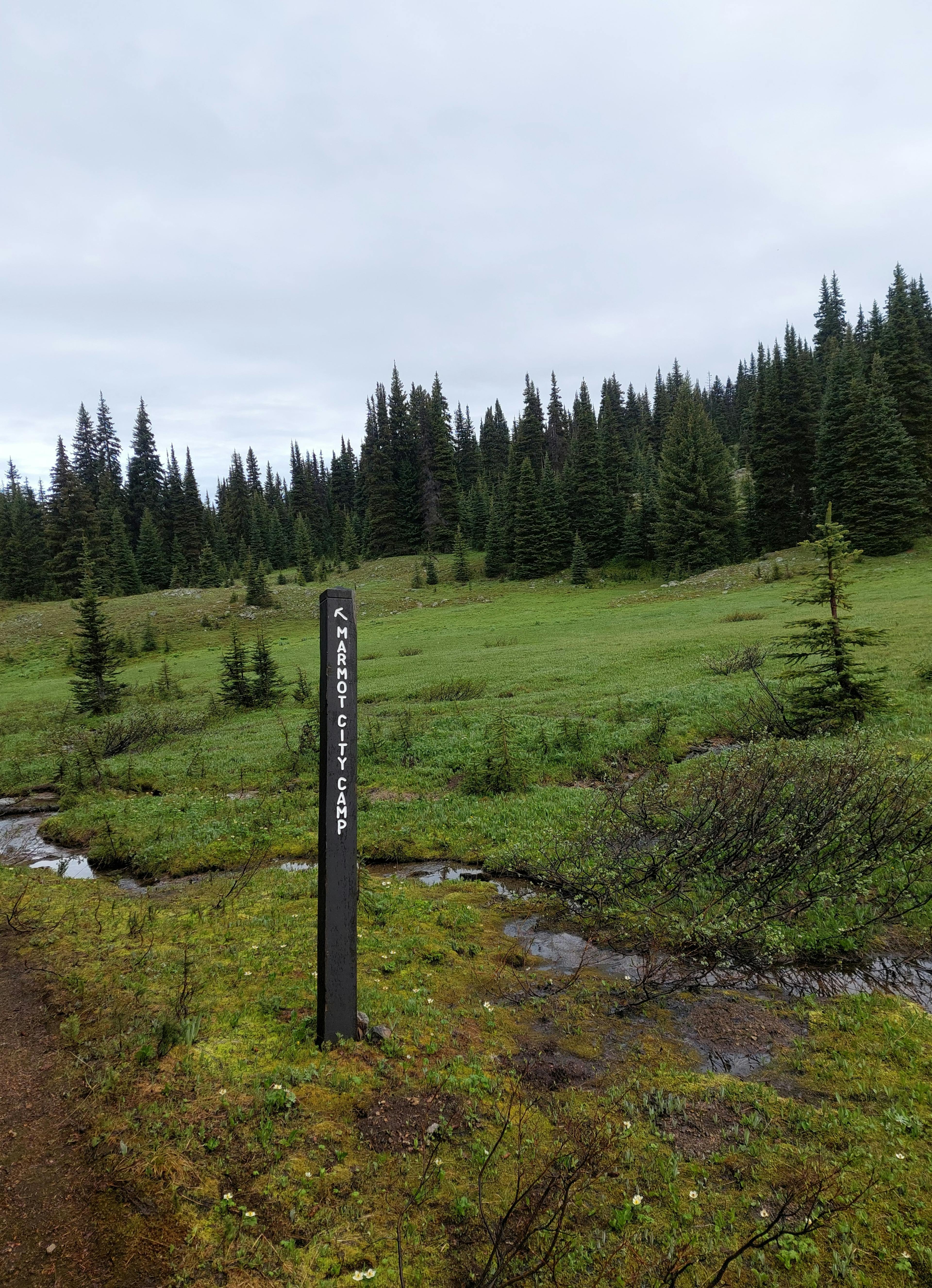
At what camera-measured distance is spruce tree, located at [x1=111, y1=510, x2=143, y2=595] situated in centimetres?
7619

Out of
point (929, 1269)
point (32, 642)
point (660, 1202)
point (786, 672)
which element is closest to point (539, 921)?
point (660, 1202)

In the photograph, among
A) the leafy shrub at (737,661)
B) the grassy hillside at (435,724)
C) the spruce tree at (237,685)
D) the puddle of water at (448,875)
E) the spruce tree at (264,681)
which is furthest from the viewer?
the spruce tree at (264,681)

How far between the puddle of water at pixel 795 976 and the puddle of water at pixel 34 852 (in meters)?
8.36

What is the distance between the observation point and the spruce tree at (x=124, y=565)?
76188mm

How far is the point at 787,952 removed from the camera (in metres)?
7.28

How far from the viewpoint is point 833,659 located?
54.2 ft

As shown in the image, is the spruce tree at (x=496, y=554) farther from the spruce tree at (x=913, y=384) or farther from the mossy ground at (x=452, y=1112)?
the mossy ground at (x=452, y=1112)

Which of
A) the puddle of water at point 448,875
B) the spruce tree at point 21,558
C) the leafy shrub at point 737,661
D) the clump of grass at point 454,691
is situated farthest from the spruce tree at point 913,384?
the spruce tree at point 21,558

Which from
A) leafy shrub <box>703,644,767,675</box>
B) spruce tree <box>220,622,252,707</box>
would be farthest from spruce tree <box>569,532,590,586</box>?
spruce tree <box>220,622,252,707</box>

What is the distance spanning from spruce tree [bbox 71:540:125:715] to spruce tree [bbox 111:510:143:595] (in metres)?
48.8

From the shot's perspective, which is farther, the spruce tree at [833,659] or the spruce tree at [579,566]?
the spruce tree at [579,566]

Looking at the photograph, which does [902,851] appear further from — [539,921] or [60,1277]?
[60,1277]

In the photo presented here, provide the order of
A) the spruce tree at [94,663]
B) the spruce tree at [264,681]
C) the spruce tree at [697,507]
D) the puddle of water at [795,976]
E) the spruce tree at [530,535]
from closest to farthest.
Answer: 1. the puddle of water at [795,976]
2. the spruce tree at [264,681]
3. the spruce tree at [94,663]
4. the spruce tree at [697,507]
5. the spruce tree at [530,535]

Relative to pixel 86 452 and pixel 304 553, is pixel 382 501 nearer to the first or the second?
pixel 304 553
